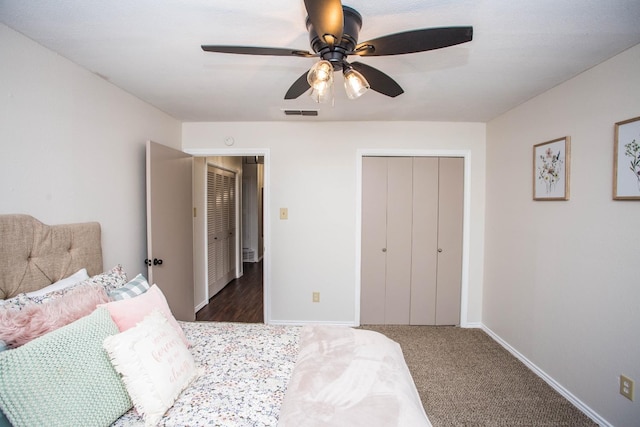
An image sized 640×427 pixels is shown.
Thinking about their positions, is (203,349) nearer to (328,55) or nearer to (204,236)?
(328,55)

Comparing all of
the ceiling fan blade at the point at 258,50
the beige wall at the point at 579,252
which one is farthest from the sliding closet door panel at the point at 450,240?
the ceiling fan blade at the point at 258,50

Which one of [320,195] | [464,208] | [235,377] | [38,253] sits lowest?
[235,377]

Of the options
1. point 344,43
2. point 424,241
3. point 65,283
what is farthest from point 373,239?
point 65,283

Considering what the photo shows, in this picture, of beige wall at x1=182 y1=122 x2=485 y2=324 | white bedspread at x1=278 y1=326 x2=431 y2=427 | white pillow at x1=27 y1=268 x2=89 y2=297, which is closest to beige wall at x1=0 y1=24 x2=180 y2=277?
white pillow at x1=27 y1=268 x2=89 y2=297

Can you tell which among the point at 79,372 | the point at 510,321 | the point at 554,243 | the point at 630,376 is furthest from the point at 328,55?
the point at 510,321

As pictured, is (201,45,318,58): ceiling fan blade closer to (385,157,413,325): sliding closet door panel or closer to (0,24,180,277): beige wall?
(0,24,180,277): beige wall

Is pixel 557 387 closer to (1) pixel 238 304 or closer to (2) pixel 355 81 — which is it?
(2) pixel 355 81

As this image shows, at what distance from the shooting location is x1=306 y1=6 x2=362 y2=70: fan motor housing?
1134 millimetres

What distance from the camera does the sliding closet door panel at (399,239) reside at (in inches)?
119

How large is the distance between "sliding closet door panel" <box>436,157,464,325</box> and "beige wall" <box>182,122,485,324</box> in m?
0.14

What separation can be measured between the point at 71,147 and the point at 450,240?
3.51 metres

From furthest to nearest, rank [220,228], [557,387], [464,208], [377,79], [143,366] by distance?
[220,228], [464,208], [557,387], [377,79], [143,366]

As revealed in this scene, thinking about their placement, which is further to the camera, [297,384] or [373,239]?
[373,239]

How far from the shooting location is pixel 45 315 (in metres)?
1.08
